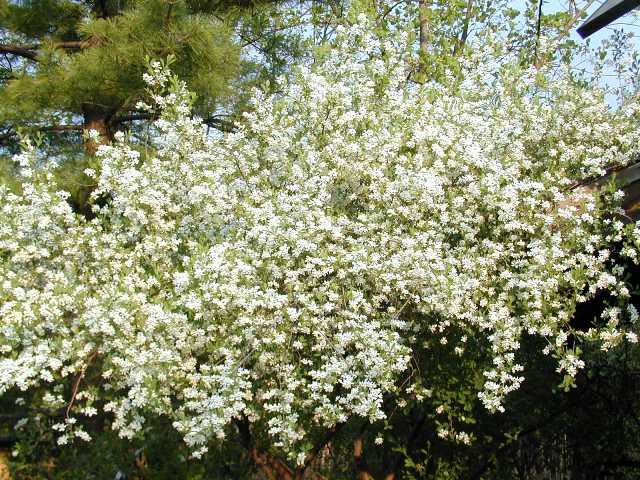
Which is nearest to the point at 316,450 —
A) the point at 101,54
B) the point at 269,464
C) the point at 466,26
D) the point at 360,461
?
the point at 269,464

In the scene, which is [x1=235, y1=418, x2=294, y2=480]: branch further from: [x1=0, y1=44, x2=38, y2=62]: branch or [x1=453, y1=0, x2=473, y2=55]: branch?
[x1=453, y1=0, x2=473, y2=55]: branch

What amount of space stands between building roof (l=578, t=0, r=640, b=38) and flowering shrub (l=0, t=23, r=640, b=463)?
2.23 feet

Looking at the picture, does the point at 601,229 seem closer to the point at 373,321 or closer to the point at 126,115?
the point at 373,321

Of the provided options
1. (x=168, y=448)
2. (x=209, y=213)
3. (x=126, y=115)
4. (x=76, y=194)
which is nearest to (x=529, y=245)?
(x=209, y=213)

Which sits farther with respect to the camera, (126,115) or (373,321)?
(126,115)

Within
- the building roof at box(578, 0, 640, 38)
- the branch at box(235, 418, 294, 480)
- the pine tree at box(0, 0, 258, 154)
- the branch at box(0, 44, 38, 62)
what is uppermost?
the branch at box(0, 44, 38, 62)

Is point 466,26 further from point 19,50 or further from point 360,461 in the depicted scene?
point 360,461

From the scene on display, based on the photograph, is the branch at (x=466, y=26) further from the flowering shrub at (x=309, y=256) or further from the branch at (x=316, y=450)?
the branch at (x=316, y=450)

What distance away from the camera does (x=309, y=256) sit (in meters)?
6.11

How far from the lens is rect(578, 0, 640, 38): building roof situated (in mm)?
6734

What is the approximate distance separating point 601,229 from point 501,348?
4.62 ft

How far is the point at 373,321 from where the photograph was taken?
586 cm

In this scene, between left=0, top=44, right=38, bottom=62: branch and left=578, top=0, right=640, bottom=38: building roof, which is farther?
left=0, top=44, right=38, bottom=62: branch

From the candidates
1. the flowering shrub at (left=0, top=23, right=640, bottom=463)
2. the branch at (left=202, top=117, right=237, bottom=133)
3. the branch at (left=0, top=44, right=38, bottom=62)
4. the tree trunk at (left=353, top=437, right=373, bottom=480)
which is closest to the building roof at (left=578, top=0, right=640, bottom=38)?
the flowering shrub at (left=0, top=23, right=640, bottom=463)
